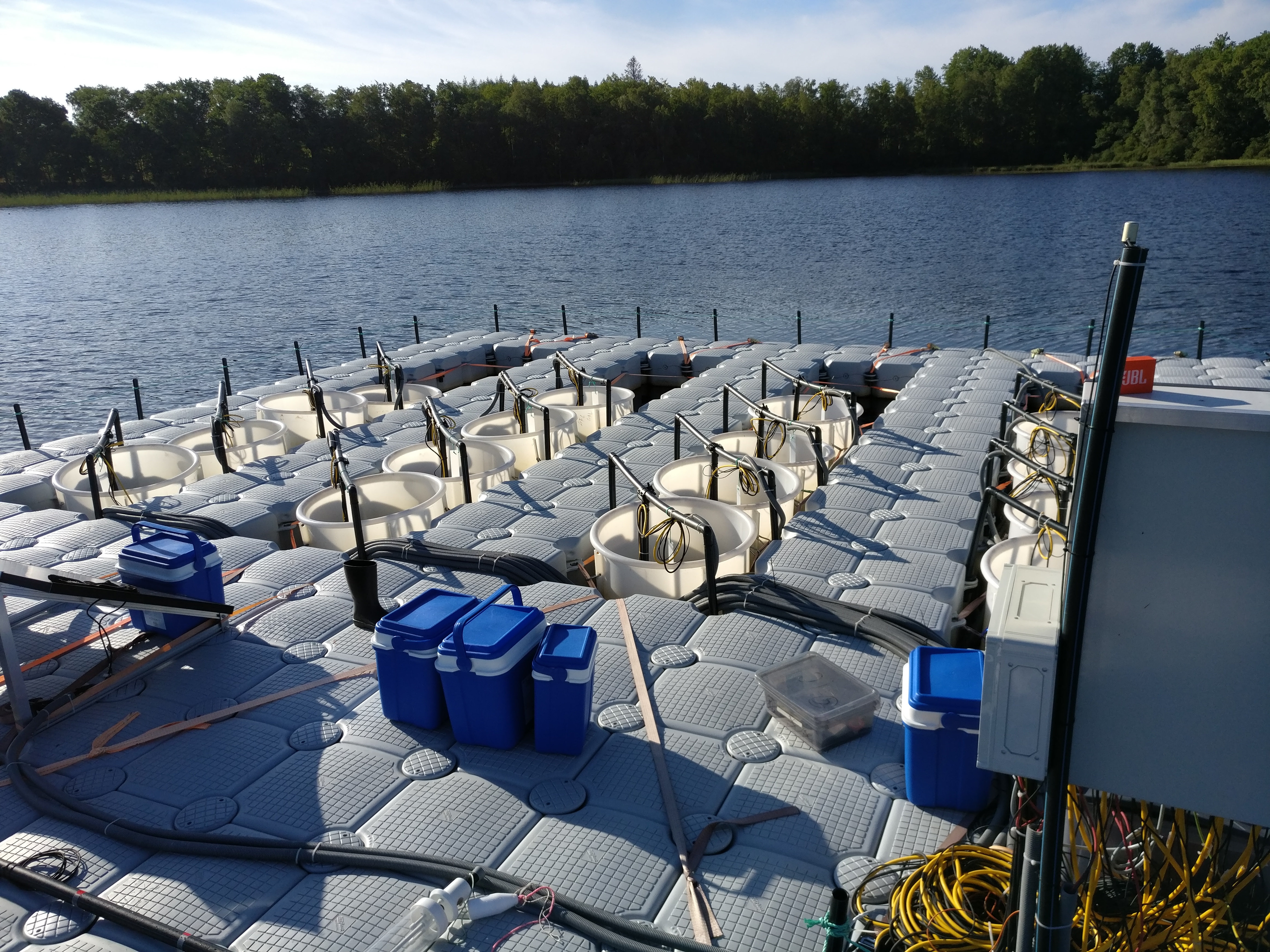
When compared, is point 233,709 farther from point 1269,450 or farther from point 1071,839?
point 1269,450

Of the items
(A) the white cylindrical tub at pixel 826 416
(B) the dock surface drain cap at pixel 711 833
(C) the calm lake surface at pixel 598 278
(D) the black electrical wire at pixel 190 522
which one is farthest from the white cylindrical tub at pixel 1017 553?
(C) the calm lake surface at pixel 598 278

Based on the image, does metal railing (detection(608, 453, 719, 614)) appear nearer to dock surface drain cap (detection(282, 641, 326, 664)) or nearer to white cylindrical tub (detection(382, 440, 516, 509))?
white cylindrical tub (detection(382, 440, 516, 509))

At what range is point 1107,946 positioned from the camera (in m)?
3.82

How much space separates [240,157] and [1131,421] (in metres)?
103

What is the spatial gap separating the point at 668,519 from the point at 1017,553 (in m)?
3.80

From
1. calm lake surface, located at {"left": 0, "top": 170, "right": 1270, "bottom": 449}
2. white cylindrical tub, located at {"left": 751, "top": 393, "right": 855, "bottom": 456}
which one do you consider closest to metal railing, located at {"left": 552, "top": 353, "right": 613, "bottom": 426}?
white cylindrical tub, located at {"left": 751, "top": 393, "right": 855, "bottom": 456}

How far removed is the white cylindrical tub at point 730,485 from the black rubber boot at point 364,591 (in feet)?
14.4

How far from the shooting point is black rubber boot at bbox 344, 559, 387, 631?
7.27m

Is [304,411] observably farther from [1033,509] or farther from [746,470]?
[1033,509]

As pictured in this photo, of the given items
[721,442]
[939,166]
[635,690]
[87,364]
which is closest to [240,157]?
[87,364]

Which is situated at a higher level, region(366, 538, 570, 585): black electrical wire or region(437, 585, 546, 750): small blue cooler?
region(437, 585, 546, 750): small blue cooler

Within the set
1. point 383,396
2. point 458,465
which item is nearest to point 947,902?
point 458,465

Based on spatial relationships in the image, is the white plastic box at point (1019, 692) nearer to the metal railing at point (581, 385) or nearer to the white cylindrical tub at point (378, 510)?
the white cylindrical tub at point (378, 510)

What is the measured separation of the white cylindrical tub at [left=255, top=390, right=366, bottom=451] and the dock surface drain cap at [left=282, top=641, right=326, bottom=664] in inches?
405
